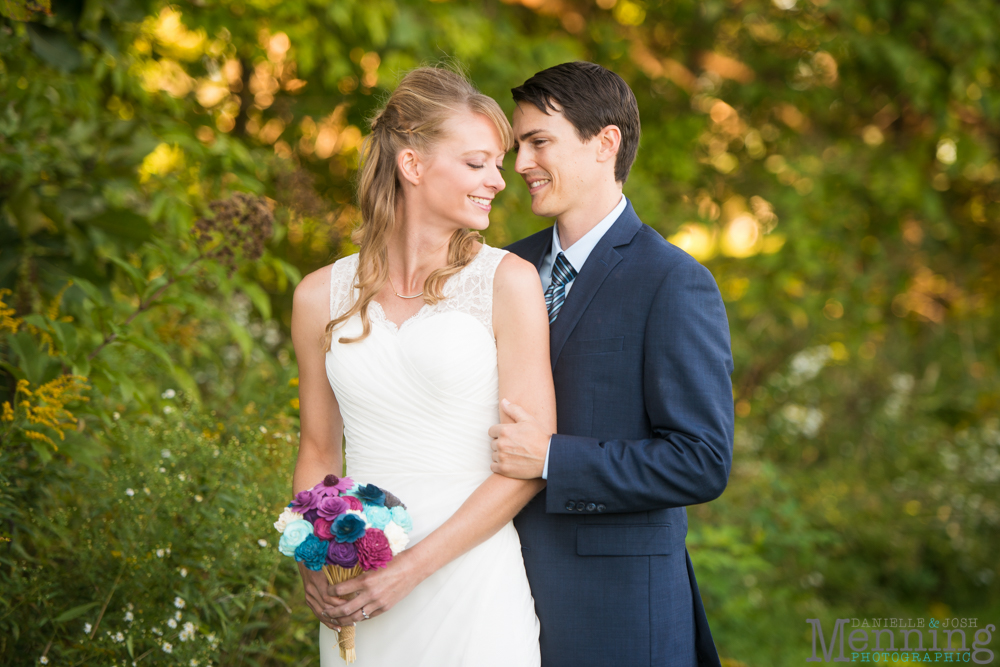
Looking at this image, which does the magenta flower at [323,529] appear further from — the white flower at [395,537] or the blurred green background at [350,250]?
the blurred green background at [350,250]

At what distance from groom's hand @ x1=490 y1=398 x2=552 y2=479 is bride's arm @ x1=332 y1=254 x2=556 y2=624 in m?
0.03

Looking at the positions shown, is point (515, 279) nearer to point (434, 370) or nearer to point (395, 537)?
point (434, 370)

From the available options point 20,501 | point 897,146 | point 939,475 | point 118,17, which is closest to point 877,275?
point 897,146

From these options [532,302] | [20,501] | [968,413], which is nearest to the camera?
[532,302]

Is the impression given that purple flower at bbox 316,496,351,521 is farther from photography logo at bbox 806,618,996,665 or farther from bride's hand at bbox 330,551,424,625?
photography logo at bbox 806,618,996,665

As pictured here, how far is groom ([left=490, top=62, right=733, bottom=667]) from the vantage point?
6.24 feet

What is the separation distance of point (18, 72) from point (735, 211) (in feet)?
16.7

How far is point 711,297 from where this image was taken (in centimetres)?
201

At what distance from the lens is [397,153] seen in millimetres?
2102

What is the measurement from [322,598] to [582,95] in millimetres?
1523

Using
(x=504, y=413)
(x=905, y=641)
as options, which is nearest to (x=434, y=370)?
(x=504, y=413)

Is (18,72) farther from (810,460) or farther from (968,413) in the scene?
(968,413)

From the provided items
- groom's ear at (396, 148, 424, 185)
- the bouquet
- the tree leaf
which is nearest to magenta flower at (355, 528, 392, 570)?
the bouquet

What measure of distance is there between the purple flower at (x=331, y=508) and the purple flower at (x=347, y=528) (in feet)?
0.10
